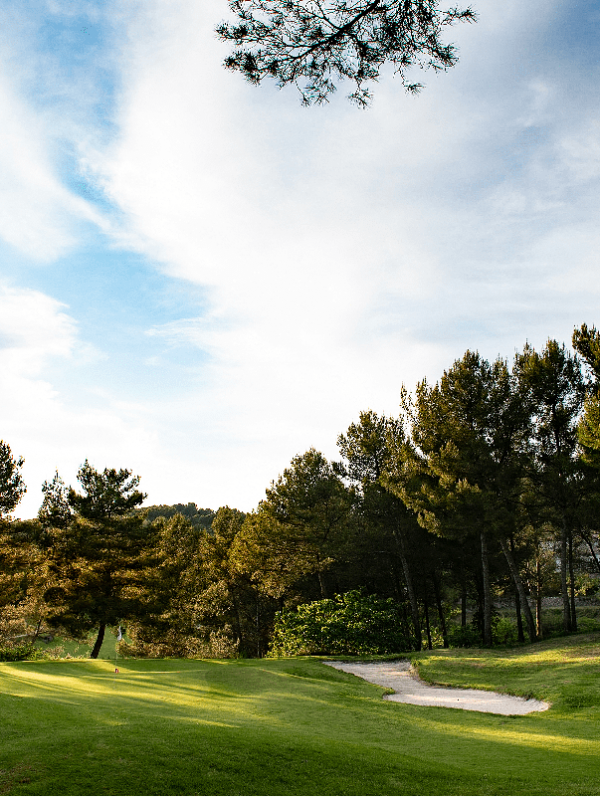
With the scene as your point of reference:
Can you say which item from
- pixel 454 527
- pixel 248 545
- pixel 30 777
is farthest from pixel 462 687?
pixel 248 545

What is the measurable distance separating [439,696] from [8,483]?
26805mm

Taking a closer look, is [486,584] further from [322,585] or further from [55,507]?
[55,507]

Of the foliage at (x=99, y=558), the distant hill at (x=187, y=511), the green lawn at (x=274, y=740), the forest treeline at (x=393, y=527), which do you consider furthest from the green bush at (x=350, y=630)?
the distant hill at (x=187, y=511)

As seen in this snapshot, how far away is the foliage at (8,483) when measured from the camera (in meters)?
29.7

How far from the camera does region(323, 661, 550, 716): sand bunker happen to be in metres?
11.5

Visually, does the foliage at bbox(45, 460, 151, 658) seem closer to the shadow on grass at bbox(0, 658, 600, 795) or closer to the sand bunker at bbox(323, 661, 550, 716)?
the sand bunker at bbox(323, 661, 550, 716)

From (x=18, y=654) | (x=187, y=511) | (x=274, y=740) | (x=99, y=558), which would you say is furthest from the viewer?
(x=187, y=511)

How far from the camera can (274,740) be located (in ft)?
20.1

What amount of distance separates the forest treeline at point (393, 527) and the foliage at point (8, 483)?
94 millimetres

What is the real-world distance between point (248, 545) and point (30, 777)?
95.9 feet

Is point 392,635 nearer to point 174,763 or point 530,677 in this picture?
point 530,677

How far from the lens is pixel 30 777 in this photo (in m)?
4.29

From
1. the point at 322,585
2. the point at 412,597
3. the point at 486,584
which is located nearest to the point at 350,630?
the point at 412,597

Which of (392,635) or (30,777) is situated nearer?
(30,777)
